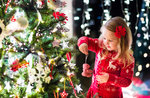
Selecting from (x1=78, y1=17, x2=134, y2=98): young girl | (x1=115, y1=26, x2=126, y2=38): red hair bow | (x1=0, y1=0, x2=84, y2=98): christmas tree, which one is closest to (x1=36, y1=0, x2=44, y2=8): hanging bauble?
(x1=0, y1=0, x2=84, y2=98): christmas tree

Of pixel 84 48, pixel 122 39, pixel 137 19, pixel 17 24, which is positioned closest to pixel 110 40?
pixel 122 39

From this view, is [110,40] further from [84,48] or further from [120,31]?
[84,48]

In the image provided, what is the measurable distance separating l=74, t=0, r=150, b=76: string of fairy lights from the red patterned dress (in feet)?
0.48

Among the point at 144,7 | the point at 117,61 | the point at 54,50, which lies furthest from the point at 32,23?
the point at 144,7

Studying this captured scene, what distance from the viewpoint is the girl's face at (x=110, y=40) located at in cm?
172

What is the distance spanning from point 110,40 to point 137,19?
523 mm

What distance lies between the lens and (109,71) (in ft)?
5.85

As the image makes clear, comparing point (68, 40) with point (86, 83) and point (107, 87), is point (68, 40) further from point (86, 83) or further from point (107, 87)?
point (107, 87)

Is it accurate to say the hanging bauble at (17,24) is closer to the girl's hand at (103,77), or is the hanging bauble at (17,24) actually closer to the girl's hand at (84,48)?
the girl's hand at (84,48)

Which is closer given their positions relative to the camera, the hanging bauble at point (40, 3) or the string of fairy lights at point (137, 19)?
the hanging bauble at point (40, 3)

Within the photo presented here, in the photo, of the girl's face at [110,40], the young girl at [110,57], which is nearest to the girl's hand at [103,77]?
the young girl at [110,57]

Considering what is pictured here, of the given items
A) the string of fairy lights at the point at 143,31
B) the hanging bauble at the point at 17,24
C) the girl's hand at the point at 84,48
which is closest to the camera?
the hanging bauble at the point at 17,24

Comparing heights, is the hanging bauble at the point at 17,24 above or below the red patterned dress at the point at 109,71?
above

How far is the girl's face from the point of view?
1.72 m
